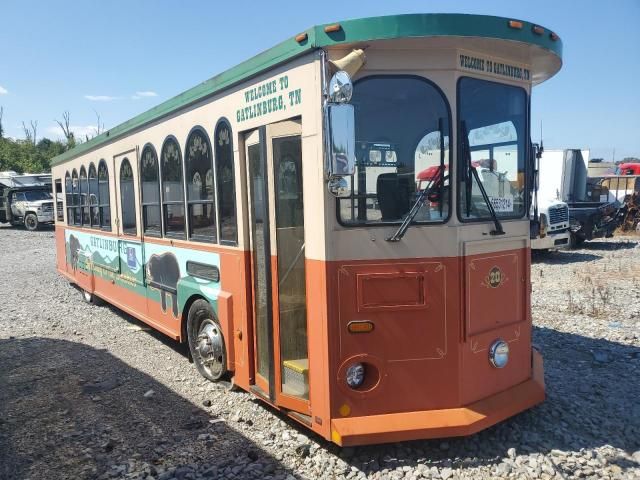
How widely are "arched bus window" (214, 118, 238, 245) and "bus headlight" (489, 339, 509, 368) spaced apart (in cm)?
209

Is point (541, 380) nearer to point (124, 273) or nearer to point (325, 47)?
point (325, 47)

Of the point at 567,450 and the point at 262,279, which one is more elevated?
the point at 262,279

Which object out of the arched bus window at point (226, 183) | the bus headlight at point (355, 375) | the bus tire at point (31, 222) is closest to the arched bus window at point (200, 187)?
the arched bus window at point (226, 183)

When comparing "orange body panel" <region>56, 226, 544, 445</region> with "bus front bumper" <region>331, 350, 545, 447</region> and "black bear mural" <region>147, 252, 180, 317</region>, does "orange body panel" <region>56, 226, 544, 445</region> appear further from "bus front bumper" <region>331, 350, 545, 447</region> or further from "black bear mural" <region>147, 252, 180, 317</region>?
"black bear mural" <region>147, 252, 180, 317</region>

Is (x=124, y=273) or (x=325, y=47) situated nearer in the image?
(x=325, y=47)

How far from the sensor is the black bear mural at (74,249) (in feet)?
31.2

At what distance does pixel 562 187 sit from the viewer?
15023 mm

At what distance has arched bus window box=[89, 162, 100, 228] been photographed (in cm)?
807

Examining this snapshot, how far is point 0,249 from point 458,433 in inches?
760

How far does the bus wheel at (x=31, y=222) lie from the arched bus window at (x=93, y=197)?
18.1 m

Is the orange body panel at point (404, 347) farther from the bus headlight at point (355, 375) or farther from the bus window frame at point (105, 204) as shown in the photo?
the bus window frame at point (105, 204)

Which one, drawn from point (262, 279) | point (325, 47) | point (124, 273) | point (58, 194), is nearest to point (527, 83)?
point (325, 47)

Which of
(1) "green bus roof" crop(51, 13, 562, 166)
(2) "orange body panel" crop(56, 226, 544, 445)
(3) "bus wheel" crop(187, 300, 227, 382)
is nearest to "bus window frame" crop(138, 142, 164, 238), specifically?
(3) "bus wheel" crop(187, 300, 227, 382)

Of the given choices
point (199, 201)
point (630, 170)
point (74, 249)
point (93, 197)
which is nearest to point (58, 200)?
point (74, 249)
